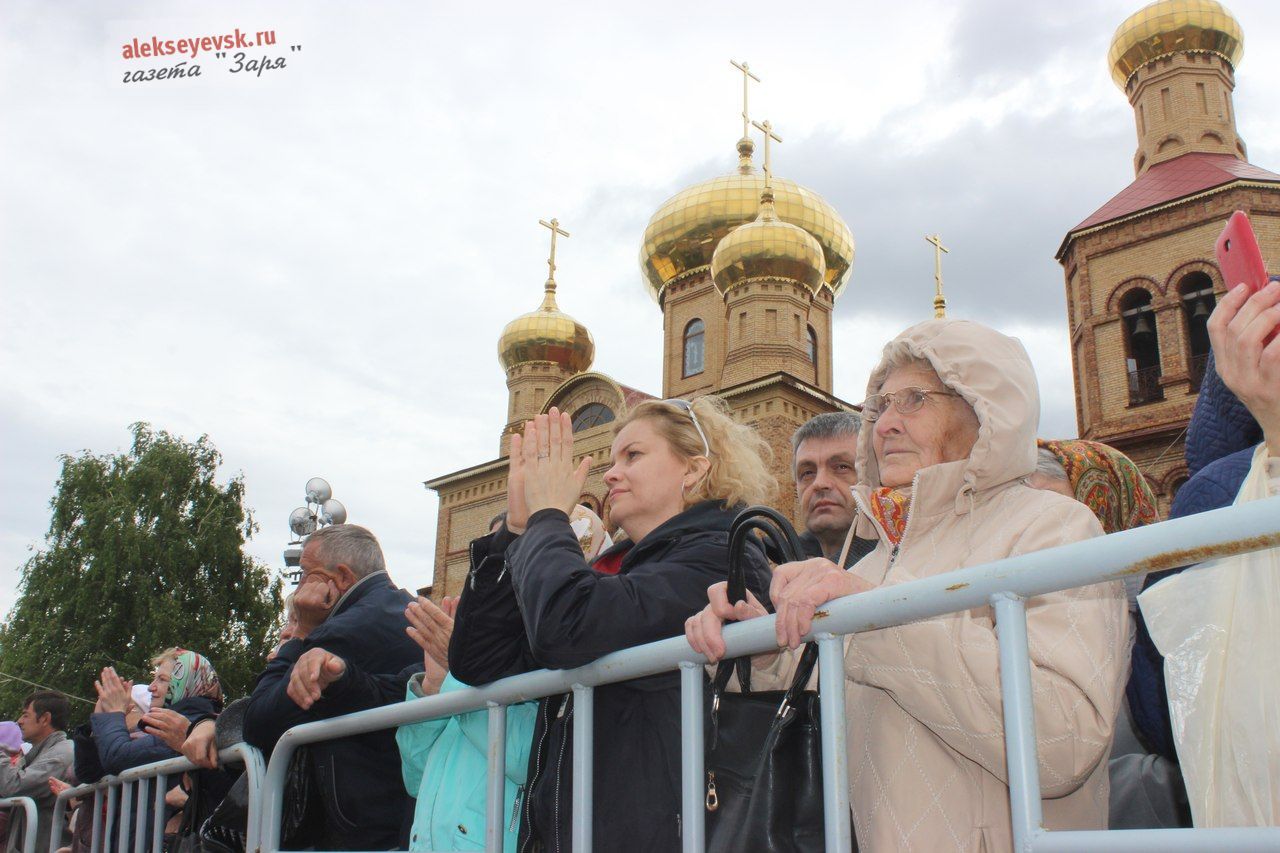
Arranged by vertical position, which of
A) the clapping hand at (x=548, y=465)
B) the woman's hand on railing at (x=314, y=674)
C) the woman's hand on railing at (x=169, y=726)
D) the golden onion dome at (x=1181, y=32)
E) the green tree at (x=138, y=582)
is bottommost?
the woman's hand on railing at (x=169, y=726)

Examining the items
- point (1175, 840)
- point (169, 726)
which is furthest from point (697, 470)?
point (169, 726)

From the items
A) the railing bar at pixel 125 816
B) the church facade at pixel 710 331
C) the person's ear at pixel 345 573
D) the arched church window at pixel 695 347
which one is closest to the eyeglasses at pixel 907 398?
the person's ear at pixel 345 573

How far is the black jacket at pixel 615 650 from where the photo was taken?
8.07 feet

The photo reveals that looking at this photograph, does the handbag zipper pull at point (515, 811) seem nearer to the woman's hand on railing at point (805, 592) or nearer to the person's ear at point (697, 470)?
the person's ear at point (697, 470)

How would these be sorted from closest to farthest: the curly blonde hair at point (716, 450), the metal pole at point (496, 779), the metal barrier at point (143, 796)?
the metal pole at point (496, 779)
the curly blonde hair at point (716, 450)
the metal barrier at point (143, 796)

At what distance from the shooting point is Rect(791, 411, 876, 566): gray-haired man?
415cm

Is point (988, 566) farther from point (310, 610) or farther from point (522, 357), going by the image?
point (522, 357)

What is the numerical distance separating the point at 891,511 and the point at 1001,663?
0.75 metres

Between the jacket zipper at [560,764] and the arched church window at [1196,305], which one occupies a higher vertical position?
the arched church window at [1196,305]

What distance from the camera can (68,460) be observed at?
100.0ft

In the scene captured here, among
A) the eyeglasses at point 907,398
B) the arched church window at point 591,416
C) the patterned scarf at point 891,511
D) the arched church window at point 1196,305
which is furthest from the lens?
the arched church window at point 591,416

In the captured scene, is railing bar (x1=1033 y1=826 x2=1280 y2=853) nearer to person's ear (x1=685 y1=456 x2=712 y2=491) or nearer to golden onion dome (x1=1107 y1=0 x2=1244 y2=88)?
person's ear (x1=685 y1=456 x2=712 y2=491)

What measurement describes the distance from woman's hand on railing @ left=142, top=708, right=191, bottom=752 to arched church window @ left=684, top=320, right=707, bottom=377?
2433cm

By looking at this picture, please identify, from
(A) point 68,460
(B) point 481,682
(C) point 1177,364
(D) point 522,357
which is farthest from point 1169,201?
(A) point 68,460
